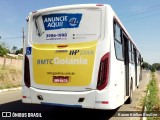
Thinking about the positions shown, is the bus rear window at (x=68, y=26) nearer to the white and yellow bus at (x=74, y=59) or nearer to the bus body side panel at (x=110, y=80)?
the white and yellow bus at (x=74, y=59)

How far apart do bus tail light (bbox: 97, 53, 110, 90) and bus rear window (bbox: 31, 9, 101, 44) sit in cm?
60

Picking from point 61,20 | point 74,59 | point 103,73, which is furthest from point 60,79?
point 61,20

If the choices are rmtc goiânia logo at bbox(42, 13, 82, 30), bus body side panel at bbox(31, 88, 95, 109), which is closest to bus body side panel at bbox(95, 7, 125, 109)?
bus body side panel at bbox(31, 88, 95, 109)

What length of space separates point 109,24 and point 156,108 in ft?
15.0

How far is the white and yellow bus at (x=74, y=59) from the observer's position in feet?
24.4

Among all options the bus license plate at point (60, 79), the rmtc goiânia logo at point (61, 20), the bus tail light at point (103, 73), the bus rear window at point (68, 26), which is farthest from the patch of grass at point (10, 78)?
the bus tail light at point (103, 73)

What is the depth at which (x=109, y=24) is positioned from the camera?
7590 millimetres

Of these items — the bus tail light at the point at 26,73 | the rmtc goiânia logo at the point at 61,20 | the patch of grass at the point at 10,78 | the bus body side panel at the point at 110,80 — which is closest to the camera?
the bus body side panel at the point at 110,80

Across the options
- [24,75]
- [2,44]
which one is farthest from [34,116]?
[2,44]

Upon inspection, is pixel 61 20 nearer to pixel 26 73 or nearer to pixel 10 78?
pixel 26 73

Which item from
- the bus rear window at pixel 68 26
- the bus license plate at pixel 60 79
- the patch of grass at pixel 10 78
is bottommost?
the patch of grass at pixel 10 78

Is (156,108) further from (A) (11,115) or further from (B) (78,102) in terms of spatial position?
(A) (11,115)

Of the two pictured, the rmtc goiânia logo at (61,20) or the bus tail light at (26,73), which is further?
the bus tail light at (26,73)

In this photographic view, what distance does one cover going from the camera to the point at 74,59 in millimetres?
7621
